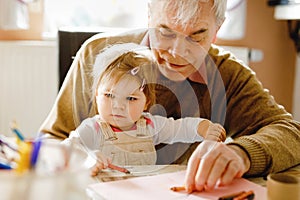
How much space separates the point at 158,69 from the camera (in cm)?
94

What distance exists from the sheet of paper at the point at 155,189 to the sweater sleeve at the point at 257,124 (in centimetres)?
10

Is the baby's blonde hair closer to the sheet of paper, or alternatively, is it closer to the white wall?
the sheet of paper

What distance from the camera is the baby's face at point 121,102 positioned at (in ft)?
2.78

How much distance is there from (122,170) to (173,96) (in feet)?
0.63

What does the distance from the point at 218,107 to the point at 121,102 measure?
0.94 ft

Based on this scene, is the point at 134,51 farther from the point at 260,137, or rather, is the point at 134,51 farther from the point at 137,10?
the point at 137,10

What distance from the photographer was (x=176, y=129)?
94 centimetres

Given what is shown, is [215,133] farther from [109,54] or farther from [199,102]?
[109,54]

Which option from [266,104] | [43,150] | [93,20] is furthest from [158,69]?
[93,20]

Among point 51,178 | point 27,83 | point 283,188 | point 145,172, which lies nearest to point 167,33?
point 145,172

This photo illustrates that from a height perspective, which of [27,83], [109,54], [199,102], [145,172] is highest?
[109,54]

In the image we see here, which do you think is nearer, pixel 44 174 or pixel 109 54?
pixel 44 174

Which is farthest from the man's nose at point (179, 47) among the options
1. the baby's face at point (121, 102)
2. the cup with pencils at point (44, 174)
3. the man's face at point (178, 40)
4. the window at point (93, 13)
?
the window at point (93, 13)

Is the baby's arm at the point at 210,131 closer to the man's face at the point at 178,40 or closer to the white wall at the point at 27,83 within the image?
the man's face at the point at 178,40
